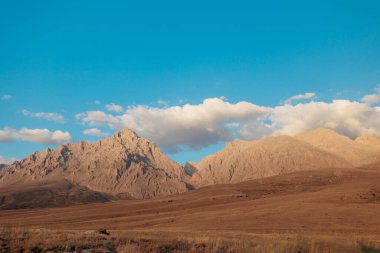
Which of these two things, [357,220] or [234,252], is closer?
[234,252]

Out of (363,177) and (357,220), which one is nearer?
(357,220)

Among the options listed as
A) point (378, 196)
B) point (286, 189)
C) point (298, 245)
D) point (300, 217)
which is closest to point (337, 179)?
point (286, 189)

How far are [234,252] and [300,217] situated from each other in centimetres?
4243

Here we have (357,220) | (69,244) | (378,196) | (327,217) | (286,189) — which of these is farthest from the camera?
(286,189)

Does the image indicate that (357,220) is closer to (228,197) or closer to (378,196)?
(378,196)

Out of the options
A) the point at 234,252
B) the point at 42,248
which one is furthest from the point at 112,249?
the point at 234,252

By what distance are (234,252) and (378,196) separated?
72.6 meters

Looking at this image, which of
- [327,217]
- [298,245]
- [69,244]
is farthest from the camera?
[327,217]

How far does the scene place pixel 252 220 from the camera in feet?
174

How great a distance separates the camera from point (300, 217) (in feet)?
173

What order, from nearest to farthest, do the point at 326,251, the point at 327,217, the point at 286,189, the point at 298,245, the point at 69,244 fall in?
the point at 69,244 → the point at 326,251 → the point at 298,245 → the point at 327,217 → the point at 286,189

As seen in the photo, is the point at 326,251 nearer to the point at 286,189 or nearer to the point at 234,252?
the point at 234,252

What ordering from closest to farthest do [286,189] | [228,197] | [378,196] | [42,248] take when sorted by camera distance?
[42,248]
[378,196]
[228,197]
[286,189]

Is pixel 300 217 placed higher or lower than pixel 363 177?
lower
